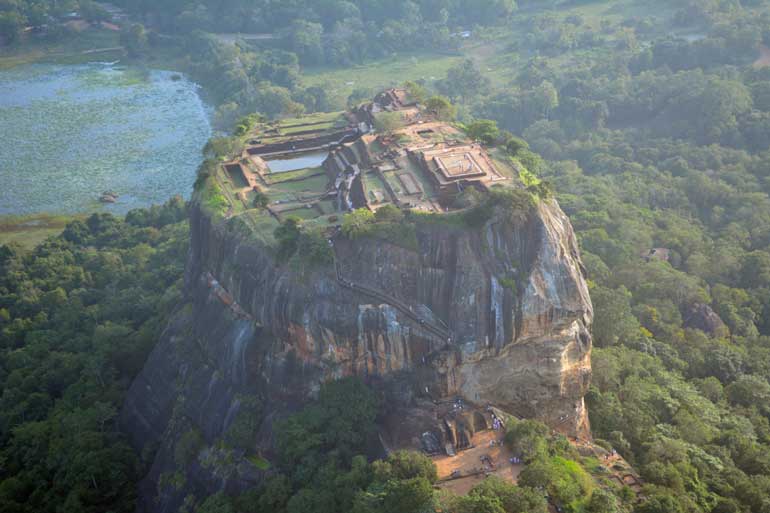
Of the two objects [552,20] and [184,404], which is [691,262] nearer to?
[184,404]

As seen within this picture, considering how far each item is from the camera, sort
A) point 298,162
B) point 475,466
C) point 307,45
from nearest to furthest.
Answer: point 475,466, point 298,162, point 307,45

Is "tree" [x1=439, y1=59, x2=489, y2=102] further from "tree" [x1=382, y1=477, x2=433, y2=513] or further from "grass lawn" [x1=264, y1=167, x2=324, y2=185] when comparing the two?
"tree" [x1=382, y1=477, x2=433, y2=513]

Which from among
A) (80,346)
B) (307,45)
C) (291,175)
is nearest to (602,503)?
(291,175)

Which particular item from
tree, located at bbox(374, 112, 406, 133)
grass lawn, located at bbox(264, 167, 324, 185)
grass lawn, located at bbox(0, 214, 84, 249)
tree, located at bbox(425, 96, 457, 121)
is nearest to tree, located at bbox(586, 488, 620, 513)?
tree, located at bbox(374, 112, 406, 133)

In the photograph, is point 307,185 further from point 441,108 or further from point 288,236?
point 441,108

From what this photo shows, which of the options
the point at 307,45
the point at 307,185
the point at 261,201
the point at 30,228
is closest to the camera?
the point at 261,201

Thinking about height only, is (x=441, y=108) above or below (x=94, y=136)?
above

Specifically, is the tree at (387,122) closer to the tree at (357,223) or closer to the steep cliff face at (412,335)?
the tree at (357,223)

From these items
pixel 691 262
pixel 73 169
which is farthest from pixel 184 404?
pixel 73 169

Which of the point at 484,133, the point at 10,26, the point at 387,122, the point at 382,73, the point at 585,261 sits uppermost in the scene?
the point at 10,26
